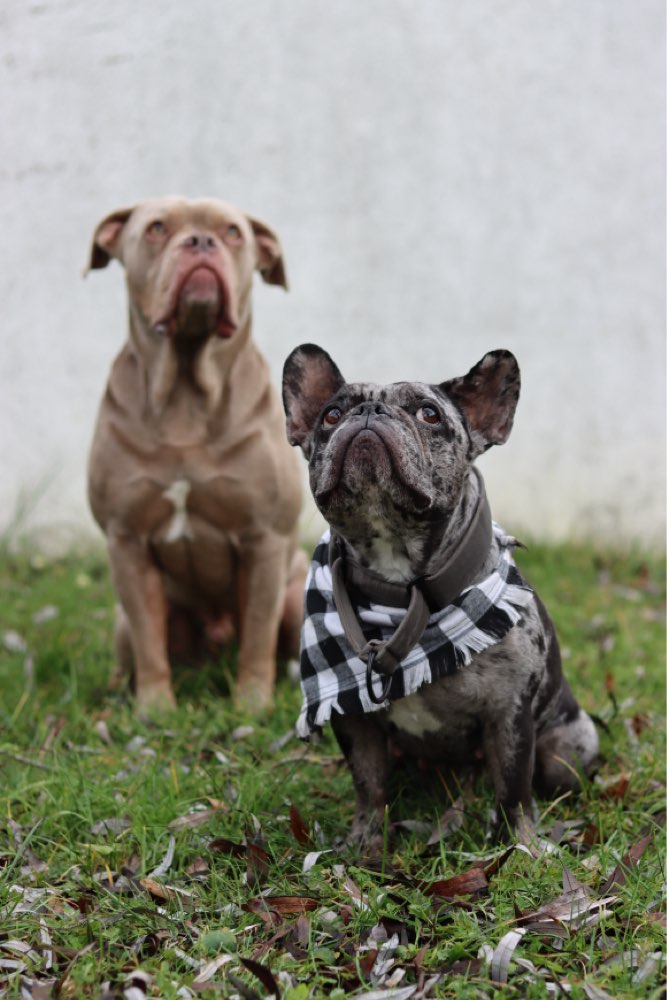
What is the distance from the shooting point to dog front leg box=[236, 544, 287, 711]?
3.89m

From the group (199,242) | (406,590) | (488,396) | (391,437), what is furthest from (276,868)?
(199,242)

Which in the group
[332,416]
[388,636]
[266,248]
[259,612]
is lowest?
[259,612]

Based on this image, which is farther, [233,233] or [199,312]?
[233,233]

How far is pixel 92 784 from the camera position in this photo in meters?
2.94

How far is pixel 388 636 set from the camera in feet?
8.38

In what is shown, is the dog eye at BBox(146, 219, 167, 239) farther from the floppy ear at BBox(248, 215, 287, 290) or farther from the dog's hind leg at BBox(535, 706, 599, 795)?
the dog's hind leg at BBox(535, 706, 599, 795)

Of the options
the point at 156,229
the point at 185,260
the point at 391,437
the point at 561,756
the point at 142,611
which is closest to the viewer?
the point at 391,437

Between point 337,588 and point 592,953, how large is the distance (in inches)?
38.6

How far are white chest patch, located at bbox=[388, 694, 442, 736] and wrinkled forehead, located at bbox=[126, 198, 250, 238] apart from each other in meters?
1.98

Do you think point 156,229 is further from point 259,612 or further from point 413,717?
point 413,717

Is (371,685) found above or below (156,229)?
below

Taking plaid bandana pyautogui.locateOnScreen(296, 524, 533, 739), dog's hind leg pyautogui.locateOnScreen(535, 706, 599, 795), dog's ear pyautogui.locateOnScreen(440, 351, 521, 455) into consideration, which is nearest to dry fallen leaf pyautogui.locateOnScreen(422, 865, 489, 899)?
plaid bandana pyautogui.locateOnScreen(296, 524, 533, 739)

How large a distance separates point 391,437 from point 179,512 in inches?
65.8

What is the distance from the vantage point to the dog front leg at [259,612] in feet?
12.8
